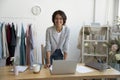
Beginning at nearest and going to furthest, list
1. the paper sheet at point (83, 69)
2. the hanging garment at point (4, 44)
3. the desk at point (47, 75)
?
the desk at point (47, 75) → the paper sheet at point (83, 69) → the hanging garment at point (4, 44)

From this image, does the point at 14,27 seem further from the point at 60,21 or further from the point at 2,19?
the point at 60,21

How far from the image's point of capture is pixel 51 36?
2654mm

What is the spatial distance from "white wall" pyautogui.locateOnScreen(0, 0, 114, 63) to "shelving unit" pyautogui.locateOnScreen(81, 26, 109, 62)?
0.35 metres

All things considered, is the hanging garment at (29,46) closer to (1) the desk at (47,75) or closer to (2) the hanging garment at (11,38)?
(2) the hanging garment at (11,38)

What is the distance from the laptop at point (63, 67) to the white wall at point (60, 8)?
87.1 inches

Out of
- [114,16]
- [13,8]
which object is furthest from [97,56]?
[13,8]

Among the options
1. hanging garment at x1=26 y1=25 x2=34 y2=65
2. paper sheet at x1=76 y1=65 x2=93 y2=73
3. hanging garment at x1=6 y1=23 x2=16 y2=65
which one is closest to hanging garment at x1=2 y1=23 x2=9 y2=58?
hanging garment at x1=6 y1=23 x2=16 y2=65

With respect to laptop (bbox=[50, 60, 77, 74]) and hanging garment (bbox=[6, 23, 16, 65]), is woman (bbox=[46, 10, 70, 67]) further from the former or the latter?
hanging garment (bbox=[6, 23, 16, 65])

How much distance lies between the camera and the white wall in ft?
14.0

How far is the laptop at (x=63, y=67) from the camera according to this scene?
6.56 ft

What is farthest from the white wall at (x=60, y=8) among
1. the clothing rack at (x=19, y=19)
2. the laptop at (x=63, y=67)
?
the laptop at (x=63, y=67)

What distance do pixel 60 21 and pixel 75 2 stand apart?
203 cm

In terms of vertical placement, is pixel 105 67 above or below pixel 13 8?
below

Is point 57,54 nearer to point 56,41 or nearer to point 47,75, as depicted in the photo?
point 56,41
